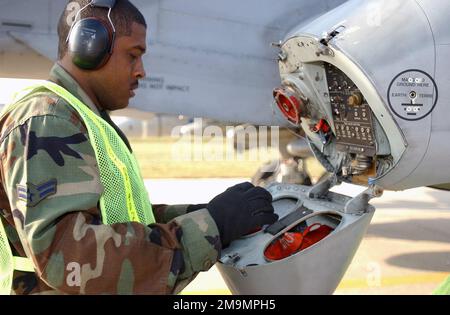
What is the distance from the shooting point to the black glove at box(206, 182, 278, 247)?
1.59m

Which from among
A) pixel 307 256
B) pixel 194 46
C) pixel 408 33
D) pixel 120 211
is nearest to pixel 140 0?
pixel 194 46

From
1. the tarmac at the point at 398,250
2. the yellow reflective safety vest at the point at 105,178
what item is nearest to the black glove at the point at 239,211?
the yellow reflective safety vest at the point at 105,178

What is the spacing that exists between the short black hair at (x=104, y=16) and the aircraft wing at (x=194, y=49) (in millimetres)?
3110

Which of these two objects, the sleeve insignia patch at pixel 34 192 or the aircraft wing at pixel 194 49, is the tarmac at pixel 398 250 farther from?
the sleeve insignia patch at pixel 34 192

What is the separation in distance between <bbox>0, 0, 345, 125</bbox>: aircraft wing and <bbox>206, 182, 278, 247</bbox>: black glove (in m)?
3.10

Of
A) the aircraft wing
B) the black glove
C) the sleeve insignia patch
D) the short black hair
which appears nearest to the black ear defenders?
the short black hair

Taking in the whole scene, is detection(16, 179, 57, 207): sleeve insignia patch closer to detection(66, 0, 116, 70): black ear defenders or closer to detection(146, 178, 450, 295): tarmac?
detection(66, 0, 116, 70): black ear defenders

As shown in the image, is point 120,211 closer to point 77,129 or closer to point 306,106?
point 77,129

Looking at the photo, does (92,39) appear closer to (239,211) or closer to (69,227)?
(69,227)

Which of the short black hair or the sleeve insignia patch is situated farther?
the short black hair

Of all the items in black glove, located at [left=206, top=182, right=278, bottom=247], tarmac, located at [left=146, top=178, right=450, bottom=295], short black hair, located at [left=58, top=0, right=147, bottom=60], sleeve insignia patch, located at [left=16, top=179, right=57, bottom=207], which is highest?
short black hair, located at [left=58, top=0, right=147, bottom=60]

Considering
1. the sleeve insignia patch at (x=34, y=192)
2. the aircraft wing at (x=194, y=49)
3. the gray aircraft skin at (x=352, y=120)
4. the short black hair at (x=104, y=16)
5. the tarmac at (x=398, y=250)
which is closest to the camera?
the sleeve insignia patch at (x=34, y=192)

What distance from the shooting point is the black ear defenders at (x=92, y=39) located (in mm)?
1501
